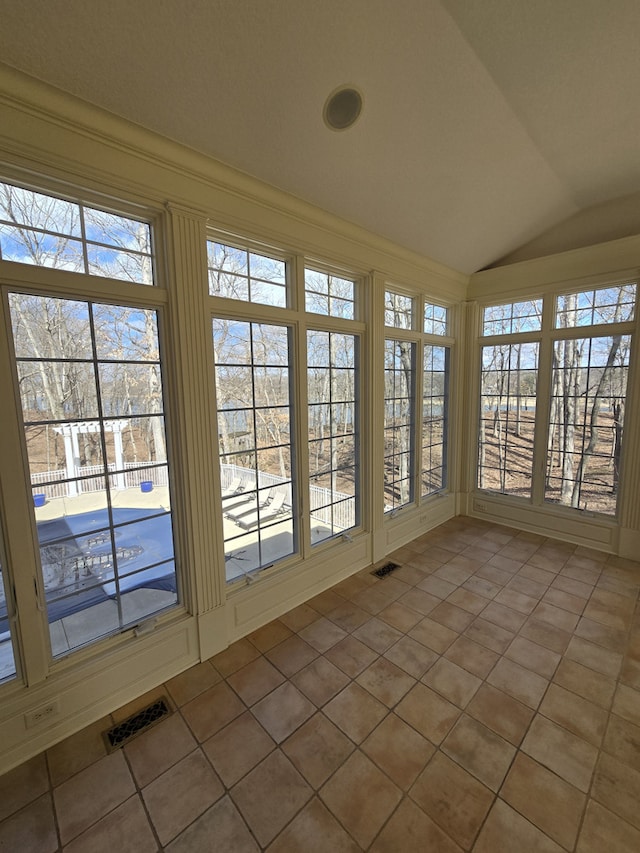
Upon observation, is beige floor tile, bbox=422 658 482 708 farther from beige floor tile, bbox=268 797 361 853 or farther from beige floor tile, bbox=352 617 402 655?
beige floor tile, bbox=268 797 361 853

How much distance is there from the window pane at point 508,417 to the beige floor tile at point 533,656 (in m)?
2.28

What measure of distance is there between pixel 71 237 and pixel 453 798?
317cm

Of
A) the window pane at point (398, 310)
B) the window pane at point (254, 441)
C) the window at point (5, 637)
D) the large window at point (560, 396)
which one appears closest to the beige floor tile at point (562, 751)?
the window pane at point (254, 441)

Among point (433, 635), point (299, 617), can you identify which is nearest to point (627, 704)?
point (433, 635)

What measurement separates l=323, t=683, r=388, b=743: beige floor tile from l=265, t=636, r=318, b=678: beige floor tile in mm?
329

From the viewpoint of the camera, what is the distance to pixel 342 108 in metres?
2.06

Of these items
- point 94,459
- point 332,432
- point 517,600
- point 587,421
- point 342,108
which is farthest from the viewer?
point 587,421

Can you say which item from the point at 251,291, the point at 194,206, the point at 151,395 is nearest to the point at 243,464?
the point at 151,395

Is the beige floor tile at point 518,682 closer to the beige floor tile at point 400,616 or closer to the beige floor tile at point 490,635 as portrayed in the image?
the beige floor tile at point 490,635

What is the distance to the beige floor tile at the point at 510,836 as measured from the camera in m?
1.39

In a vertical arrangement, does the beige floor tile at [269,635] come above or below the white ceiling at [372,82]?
below

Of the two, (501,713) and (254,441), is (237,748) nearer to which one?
(501,713)

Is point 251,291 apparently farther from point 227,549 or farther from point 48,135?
point 227,549

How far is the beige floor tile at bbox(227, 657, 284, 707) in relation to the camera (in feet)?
6.93
